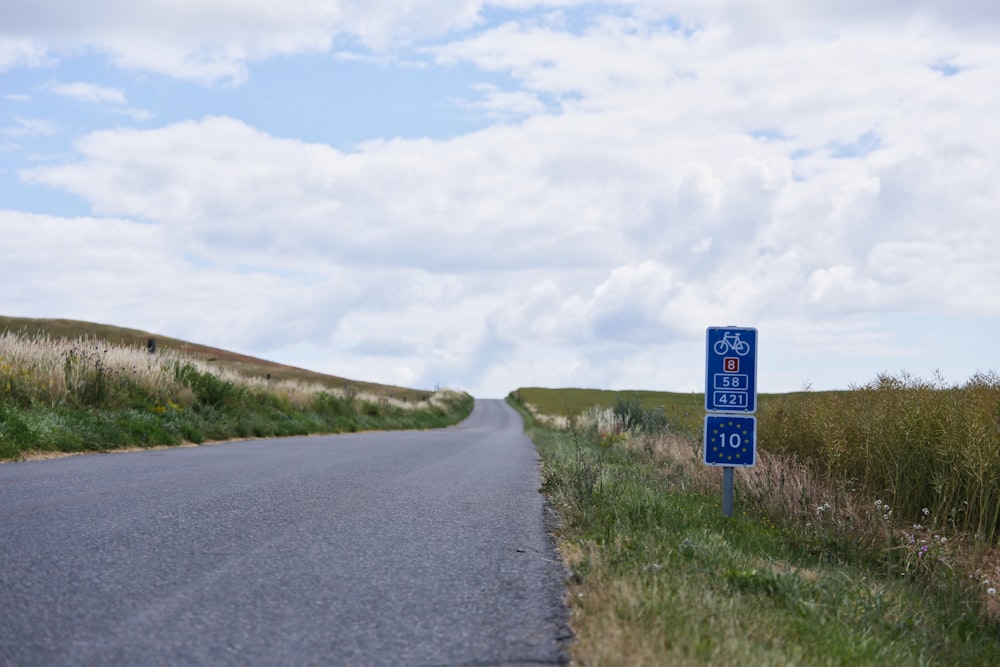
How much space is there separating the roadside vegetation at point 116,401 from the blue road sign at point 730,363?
30.1 feet

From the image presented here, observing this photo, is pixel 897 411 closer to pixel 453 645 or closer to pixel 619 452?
pixel 619 452

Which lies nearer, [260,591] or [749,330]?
[260,591]

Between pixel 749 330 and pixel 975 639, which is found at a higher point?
pixel 749 330

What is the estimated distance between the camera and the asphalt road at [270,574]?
3748 millimetres

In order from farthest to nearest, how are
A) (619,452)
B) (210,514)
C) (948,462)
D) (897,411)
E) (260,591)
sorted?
(619,452) → (897,411) → (948,462) → (210,514) → (260,591)

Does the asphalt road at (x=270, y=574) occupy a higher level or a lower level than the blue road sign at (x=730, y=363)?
lower

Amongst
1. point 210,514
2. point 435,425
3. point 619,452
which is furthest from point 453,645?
point 435,425

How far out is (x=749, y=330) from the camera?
8742mm

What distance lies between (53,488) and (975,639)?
8091mm

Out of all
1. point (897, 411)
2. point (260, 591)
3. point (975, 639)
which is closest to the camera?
point (260, 591)

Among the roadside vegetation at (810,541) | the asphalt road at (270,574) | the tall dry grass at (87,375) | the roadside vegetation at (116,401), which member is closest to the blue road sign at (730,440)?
the roadside vegetation at (810,541)

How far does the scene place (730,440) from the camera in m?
8.80

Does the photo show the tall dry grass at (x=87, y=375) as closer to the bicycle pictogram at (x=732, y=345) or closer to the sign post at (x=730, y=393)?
the sign post at (x=730, y=393)

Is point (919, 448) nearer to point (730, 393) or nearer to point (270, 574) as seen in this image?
point (730, 393)
